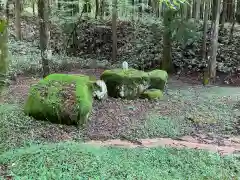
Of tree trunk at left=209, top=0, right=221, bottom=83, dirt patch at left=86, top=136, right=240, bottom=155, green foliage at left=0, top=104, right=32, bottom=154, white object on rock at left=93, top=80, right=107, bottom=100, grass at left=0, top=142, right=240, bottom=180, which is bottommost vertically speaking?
dirt patch at left=86, top=136, right=240, bottom=155

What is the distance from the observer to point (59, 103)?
737 cm

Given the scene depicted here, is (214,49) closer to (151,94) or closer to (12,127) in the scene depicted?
(151,94)

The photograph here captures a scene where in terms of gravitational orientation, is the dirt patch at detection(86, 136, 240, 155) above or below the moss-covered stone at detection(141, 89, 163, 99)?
below

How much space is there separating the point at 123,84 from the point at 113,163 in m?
5.13

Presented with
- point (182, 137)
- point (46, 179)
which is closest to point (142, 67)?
point (182, 137)

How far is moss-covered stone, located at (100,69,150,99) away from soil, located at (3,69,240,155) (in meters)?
0.29

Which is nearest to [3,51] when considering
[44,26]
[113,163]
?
[113,163]

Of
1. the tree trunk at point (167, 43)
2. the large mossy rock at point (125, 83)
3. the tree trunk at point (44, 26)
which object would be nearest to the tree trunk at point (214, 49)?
the tree trunk at point (167, 43)

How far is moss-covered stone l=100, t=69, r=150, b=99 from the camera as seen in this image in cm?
1016

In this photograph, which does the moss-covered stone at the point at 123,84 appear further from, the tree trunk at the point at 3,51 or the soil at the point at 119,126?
the tree trunk at the point at 3,51

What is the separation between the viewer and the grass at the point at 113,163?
477 cm

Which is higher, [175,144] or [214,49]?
[214,49]

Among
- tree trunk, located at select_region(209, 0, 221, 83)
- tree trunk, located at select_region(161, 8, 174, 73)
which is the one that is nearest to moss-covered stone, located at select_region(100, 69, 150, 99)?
tree trunk, located at select_region(209, 0, 221, 83)

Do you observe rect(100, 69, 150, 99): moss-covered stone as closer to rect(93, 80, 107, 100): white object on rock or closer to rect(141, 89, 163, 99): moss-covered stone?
rect(141, 89, 163, 99): moss-covered stone
